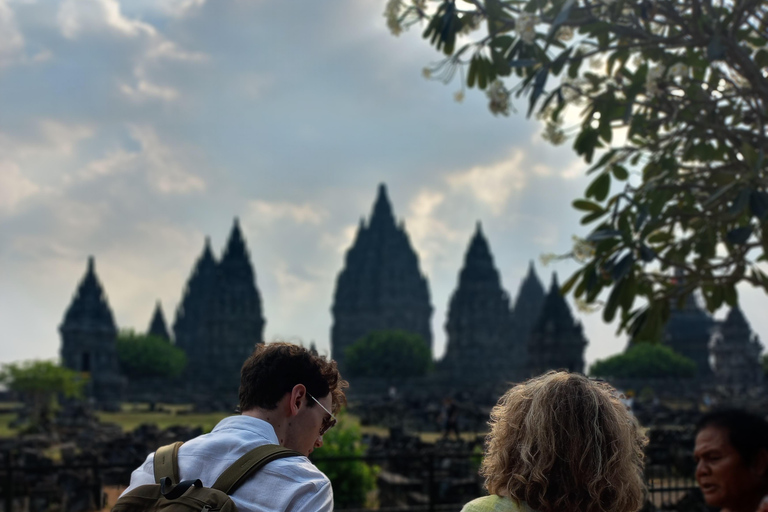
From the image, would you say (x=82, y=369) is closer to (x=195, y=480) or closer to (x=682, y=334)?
(x=682, y=334)

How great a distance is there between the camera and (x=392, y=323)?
3519 inches

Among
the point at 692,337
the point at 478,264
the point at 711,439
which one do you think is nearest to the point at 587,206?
the point at 711,439

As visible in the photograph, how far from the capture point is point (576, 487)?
97.7 inches

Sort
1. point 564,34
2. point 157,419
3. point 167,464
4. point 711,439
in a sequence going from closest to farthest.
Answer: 1. point 167,464
2. point 711,439
3. point 564,34
4. point 157,419

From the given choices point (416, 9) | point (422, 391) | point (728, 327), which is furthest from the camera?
point (728, 327)

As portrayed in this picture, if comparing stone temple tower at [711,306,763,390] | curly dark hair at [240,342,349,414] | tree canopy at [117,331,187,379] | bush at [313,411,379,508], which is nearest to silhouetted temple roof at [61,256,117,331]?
tree canopy at [117,331,187,379]

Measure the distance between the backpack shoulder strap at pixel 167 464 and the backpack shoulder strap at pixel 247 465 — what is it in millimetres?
123

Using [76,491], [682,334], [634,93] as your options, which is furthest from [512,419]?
[682,334]

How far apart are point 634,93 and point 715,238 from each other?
154 cm

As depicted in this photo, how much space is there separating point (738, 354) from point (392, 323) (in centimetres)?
3335

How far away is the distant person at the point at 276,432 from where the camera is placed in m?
2.43

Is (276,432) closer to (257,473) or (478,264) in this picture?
(257,473)

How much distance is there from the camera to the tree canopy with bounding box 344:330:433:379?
70.4 m

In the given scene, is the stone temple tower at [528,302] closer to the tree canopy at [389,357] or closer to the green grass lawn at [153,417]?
the tree canopy at [389,357]
